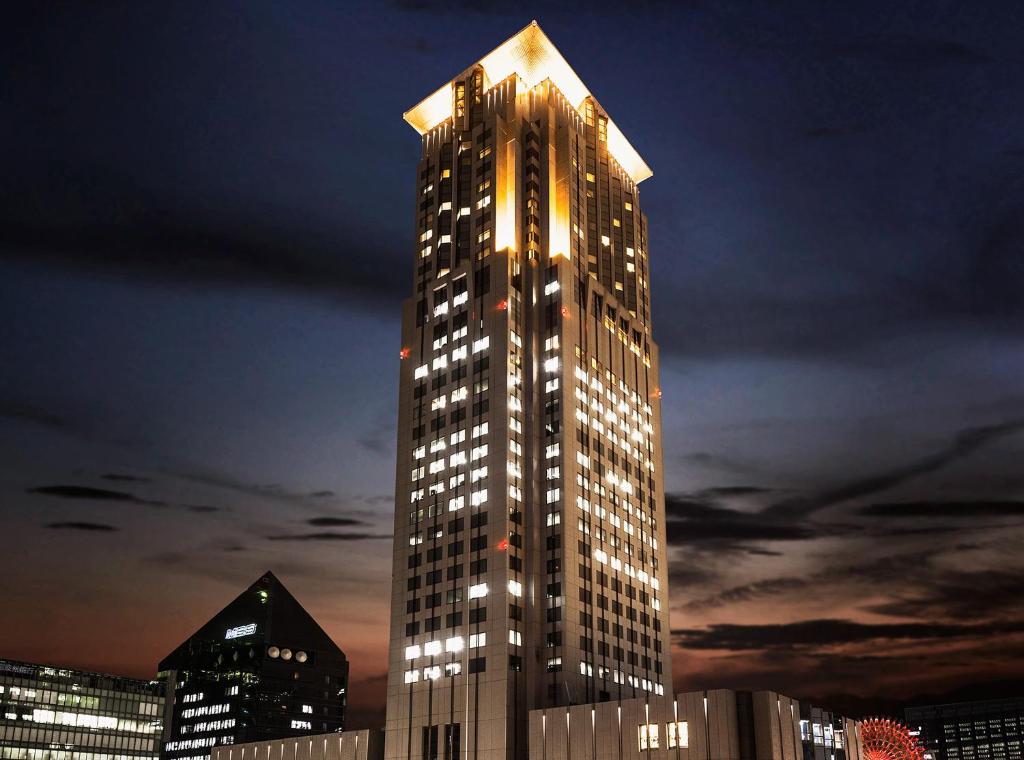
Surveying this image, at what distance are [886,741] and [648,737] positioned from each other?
158ft

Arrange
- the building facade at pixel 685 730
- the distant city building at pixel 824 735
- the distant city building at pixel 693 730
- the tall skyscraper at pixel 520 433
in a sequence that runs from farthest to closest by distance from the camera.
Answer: the tall skyscraper at pixel 520 433 → the distant city building at pixel 824 735 → the distant city building at pixel 693 730 → the building facade at pixel 685 730

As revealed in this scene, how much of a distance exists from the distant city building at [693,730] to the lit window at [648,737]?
0.12 meters

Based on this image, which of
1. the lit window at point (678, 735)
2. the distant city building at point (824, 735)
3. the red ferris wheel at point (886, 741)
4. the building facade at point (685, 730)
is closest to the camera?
the building facade at point (685, 730)

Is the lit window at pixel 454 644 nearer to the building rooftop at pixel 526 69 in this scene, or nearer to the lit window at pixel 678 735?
the lit window at pixel 678 735

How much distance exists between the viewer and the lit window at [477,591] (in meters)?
150

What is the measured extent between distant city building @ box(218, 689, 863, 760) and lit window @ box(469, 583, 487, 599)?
68.0ft

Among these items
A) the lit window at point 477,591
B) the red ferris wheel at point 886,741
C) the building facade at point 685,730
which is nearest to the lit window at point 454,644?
the lit window at point 477,591

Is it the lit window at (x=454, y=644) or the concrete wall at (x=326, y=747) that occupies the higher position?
the lit window at (x=454, y=644)

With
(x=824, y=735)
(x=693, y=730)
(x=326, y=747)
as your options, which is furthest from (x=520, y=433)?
(x=824, y=735)

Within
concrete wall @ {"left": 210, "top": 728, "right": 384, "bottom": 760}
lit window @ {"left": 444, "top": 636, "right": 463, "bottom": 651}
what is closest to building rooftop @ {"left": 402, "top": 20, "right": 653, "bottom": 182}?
lit window @ {"left": 444, "top": 636, "right": 463, "bottom": 651}

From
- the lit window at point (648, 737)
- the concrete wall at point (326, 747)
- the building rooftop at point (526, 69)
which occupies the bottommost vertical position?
the concrete wall at point (326, 747)

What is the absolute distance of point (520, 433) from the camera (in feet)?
533

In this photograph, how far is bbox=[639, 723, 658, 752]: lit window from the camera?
125 m

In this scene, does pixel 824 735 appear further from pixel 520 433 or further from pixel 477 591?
pixel 520 433
